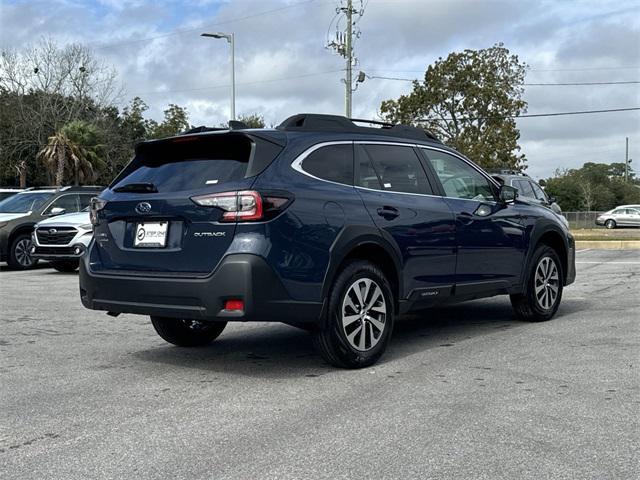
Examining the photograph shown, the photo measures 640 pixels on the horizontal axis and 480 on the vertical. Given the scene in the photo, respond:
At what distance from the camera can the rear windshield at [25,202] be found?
16.1m

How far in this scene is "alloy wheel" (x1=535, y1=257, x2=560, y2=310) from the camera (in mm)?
7707

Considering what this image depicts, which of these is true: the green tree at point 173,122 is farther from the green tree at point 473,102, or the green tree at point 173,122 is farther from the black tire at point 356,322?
the black tire at point 356,322

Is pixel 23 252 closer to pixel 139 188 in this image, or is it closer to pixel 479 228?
pixel 139 188

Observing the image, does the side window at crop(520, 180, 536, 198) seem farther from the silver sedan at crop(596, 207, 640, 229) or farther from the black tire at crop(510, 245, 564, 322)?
the silver sedan at crop(596, 207, 640, 229)

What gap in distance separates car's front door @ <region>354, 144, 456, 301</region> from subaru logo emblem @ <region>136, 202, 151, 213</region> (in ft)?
5.14

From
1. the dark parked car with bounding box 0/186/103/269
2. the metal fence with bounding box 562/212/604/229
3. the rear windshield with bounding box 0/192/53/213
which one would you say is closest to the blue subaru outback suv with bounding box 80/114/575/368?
the dark parked car with bounding box 0/186/103/269

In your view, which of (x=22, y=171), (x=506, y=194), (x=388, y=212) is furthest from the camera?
(x=22, y=171)

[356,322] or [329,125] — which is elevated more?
[329,125]

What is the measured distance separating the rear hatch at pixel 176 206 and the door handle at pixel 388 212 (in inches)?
39.3

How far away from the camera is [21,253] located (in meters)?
15.8

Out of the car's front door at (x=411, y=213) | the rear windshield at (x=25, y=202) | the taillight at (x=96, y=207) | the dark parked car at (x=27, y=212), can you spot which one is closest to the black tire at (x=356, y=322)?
the car's front door at (x=411, y=213)

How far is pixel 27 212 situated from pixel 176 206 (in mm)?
11851

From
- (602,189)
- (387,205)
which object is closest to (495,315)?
(387,205)

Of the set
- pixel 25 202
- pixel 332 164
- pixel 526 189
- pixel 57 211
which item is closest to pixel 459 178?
pixel 332 164
